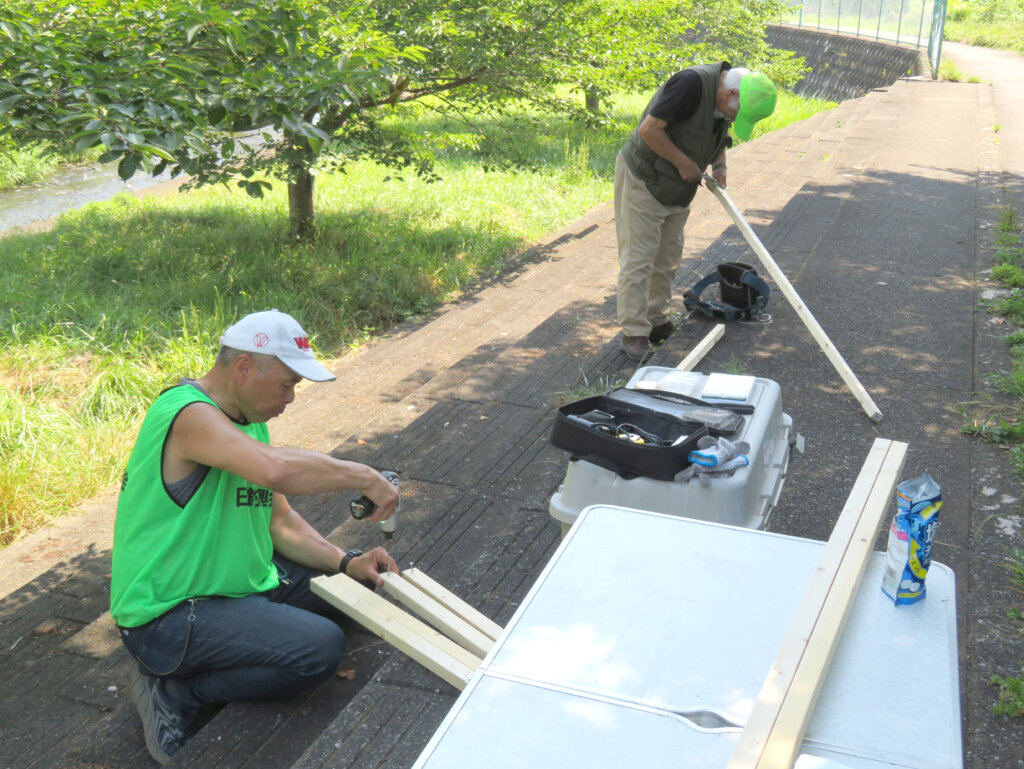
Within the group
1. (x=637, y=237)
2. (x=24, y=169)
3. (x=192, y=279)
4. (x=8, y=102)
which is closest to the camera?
(x=8, y=102)

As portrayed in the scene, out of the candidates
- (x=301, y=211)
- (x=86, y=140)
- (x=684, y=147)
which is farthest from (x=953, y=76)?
(x=86, y=140)

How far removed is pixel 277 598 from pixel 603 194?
996 centimetres

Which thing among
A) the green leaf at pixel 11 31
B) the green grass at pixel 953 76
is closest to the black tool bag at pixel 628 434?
the green leaf at pixel 11 31

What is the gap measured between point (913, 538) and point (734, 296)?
3.66 metres

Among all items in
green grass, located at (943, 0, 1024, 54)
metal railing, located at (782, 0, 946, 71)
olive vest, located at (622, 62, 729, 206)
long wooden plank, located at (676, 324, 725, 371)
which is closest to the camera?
long wooden plank, located at (676, 324, 725, 371)

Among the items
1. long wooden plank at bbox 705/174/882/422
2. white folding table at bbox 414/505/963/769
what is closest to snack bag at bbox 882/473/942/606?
white folding table at bbox 414/505/963/769

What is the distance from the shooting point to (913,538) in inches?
76.7

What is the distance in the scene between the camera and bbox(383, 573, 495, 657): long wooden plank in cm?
269

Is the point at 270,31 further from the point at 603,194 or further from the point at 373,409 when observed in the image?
the point at 603,194

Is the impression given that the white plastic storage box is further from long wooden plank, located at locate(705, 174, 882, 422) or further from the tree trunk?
the tree trunk

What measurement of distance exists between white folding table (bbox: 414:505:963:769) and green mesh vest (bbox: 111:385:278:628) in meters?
1.11

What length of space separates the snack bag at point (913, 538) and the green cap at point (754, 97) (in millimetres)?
2870

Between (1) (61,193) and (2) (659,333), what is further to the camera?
(1) (61,193)

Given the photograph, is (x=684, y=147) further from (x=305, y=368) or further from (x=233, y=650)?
(x=233, y=650)
